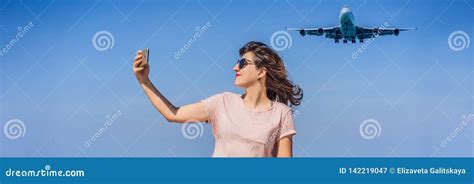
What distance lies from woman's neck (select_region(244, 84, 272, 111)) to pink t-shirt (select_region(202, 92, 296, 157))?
84mm

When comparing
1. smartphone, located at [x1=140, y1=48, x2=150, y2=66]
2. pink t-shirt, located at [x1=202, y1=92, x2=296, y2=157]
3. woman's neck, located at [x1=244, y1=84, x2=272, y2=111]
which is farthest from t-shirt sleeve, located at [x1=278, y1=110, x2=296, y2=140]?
smartphone, located at [x1=140, y1=48, x2=150, y2=66]

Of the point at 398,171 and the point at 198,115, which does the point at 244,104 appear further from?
the point at 398,171

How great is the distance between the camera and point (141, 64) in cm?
457

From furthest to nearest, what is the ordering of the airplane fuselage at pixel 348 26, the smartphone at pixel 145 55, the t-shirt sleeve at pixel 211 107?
the airplane fuselage at pixel 348 26
the t-shirt sleeve at pixel 211 107
the smartphone at pixel 145 55

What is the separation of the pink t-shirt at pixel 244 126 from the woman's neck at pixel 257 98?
84mm

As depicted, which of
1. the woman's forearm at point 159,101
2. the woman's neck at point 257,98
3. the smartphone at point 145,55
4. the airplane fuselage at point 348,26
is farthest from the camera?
the airplane fuselage at point 348,26

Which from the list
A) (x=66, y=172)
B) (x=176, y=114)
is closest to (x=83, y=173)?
(x=66, y=172)

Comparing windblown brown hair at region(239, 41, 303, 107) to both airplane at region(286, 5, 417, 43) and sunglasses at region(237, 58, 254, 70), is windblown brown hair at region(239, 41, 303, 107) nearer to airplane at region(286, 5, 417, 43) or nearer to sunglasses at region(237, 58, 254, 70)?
sunglasses at region(237, 58, 254, 70)

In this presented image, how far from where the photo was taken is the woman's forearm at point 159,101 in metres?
4.74

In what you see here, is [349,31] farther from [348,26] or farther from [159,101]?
[159,101]

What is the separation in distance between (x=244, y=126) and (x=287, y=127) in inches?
13.1

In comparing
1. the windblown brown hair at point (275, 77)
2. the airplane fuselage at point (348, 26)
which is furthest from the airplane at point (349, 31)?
the windblown brown hair at point (275, 77)

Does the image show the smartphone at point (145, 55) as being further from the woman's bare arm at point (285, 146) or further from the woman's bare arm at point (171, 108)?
the woman's bare arm at point (285, 146)

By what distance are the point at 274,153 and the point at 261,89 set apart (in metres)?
0.54
